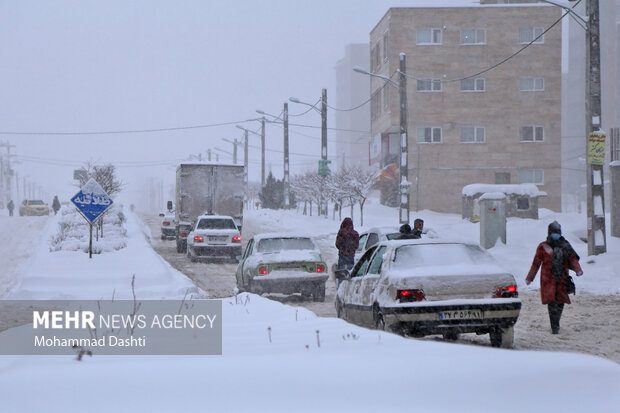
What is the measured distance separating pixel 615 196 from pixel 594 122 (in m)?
4.25

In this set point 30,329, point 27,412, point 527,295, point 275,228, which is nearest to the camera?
point 27,412

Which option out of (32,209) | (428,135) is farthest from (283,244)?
(32,209)

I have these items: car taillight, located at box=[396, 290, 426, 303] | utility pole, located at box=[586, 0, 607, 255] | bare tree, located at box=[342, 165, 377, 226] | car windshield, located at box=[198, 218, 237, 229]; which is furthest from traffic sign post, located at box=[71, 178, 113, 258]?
bare tree, located at box=[342, 165, 377, 226]

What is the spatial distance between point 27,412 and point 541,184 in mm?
56333

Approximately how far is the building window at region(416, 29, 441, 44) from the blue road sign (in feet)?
128

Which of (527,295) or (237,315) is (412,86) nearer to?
(527,295)

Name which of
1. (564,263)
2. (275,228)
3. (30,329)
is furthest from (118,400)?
(275,228)

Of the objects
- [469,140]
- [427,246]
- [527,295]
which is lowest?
[527,295]

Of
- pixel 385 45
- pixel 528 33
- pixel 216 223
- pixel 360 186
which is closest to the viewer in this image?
pixel 216 223

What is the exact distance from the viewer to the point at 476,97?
57.9 metres

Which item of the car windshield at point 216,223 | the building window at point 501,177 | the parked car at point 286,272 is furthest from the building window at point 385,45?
the parked car at point 286,272

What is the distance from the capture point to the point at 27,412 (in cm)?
458

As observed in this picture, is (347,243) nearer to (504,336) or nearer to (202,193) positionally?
(504,336)

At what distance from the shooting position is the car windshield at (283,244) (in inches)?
695
